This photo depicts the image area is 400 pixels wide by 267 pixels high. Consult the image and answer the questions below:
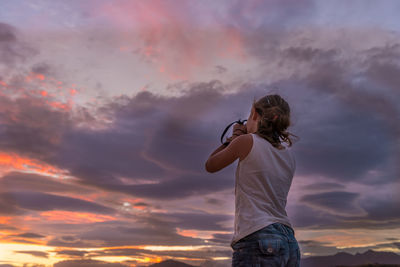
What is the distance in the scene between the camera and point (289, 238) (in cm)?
488

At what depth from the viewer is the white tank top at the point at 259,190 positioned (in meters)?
4.84

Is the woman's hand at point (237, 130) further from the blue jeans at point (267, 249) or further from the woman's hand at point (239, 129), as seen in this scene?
the blue jeans at point (267, 249)

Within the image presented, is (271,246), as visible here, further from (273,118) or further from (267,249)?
(273,118)

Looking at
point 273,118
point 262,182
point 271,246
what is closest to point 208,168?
point 262,182

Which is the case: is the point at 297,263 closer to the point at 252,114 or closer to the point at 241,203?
the point at 241,203

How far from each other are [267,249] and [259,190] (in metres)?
0.65

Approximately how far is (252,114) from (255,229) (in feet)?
4.54

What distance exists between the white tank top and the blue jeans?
7 centimetres

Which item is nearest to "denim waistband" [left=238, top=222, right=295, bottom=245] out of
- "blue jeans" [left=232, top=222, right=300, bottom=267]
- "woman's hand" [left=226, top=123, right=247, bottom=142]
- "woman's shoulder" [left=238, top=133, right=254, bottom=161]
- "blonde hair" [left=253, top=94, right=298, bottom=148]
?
"blue jeans" [left=232, top=222, right=300, bottom=267]

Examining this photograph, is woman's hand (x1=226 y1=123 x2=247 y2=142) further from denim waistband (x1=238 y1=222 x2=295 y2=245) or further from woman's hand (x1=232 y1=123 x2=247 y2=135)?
denim waistband (x1=238 y1=222 x2=295 y2=245)

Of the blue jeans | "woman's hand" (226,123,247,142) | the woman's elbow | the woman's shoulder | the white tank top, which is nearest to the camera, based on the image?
the blue jeans

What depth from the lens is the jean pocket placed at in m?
4.63

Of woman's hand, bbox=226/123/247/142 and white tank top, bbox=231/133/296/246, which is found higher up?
woman's hand, bbox=226/123/247/142

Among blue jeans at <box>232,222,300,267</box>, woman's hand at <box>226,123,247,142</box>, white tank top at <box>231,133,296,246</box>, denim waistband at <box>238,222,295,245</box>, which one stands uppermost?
woman's hand at <box>226,123,247,142</box>
